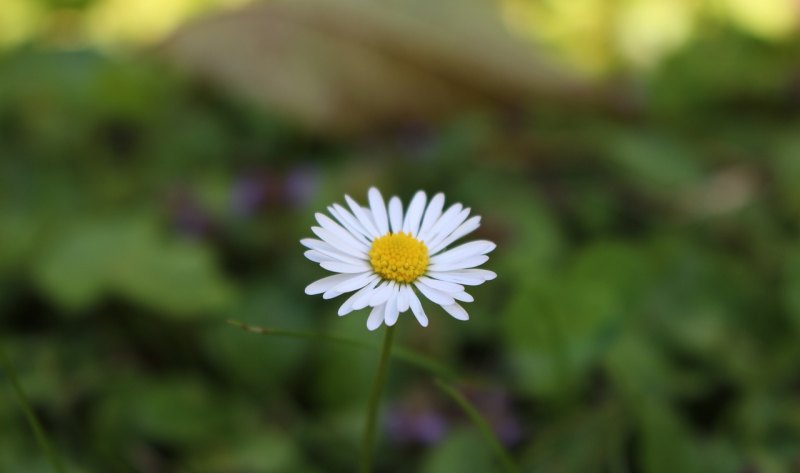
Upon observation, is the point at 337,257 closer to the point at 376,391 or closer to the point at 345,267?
the point at 345,267

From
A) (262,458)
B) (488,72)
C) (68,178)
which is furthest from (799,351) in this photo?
(68,178)

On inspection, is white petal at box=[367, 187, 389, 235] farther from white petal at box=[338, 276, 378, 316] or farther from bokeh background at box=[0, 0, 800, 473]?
bokeh background at box=[0, 0, 800, 473]

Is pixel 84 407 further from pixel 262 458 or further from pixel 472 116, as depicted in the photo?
pixel 472 116

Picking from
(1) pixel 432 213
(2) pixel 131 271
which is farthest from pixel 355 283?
(2) pixel 131 271

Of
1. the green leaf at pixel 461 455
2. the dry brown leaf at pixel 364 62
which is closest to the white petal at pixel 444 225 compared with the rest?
the green leaf at pixel 461 455

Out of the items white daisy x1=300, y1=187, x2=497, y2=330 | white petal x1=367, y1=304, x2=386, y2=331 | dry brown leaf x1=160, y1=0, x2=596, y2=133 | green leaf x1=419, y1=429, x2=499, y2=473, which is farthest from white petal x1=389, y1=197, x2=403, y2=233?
dry brown leaf x1=160, y1=0, x2=596, y2=133

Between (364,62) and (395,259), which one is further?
(364,62)

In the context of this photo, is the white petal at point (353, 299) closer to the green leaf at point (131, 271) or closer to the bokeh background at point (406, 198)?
the bokeh background at point (406, 198)
